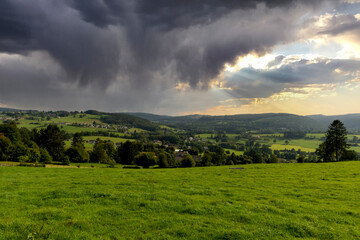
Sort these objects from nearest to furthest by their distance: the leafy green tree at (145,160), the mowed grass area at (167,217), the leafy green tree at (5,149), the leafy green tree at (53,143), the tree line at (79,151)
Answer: the mowed grass area at (167,217)
the leafy green tree at (5,149)
the tree line at (79,151)
the leafy green tree at (145,160)
the leafy green tree at (53,143)

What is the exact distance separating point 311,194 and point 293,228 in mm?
10213

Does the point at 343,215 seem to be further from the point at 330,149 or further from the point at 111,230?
the point at 330,149

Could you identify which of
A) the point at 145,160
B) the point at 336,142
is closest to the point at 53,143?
the point at 145,160

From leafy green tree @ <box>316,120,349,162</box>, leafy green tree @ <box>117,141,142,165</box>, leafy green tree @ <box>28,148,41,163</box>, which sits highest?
leafy green tree @ <box>316,120,349,162</box>

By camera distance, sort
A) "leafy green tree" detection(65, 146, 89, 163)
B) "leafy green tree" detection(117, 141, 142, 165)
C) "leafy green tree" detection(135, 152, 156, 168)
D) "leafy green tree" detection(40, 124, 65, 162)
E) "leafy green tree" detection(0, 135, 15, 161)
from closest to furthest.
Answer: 1. "leafy green tree" detection(0, 135, 15, 161)
2. "leafy green tree" detection(135, 152, 156, 168)
3. "leafy green tree" detection(40, 124, 65, 162)
4. "leafy green tree" detection(65, 146, 89, 163)
5. "leafy green tree" detection(117, 141, 142, 165)

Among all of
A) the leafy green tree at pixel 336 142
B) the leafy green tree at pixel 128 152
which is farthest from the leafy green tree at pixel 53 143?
the leafy green tree at pixel 336 142

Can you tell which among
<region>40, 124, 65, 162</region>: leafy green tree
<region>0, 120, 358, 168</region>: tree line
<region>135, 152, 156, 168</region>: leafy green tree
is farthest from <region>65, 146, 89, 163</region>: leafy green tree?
<region>135, 152, 156, 168</region>: leafy green tree

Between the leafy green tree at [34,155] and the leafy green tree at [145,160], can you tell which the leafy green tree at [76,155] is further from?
the leafy green tree at [145,160]

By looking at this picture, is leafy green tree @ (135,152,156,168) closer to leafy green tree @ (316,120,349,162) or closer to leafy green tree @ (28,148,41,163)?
leafy green tree @ (28,148,41,163)

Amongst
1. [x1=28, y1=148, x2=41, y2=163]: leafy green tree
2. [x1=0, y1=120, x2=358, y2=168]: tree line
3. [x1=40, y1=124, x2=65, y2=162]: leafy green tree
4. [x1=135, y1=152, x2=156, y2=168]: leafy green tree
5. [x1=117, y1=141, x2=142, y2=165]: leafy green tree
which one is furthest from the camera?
[x1=117, y1=141, x2=142, y2=165]: leafy green tree

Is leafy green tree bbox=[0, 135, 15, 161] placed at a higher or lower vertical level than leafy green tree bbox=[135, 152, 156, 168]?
higher

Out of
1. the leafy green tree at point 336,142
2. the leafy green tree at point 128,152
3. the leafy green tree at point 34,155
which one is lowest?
the leafy green tree at point 128,152

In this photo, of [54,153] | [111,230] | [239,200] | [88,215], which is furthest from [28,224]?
[54,153]

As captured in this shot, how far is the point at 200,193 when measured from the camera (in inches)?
680
